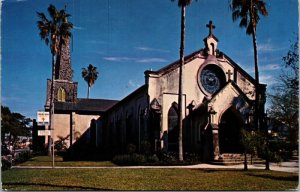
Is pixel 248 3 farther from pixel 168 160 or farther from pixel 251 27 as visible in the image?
pixel 168 160

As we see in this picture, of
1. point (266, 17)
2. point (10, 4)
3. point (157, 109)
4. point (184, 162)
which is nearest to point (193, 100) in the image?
point (157, 109)

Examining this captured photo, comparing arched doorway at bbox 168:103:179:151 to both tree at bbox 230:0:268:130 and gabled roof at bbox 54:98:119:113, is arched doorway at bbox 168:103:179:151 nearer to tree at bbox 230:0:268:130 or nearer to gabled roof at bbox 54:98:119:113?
tree at bbox 230:0:268:130

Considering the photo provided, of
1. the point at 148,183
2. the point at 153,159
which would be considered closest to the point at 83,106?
the point at 153,159

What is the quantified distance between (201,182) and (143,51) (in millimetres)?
4905

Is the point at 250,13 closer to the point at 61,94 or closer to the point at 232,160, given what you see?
the point at 232,160

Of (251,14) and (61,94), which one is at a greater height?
(251,14)

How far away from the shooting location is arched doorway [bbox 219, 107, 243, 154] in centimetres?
2083

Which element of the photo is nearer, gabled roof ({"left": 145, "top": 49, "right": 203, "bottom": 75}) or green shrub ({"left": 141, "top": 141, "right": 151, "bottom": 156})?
green shrub ({"left": 141, "top": 141, "right": 151, "bottom": 156})

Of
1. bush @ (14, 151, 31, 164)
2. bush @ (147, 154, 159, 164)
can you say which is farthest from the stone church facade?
bush @ (14, 151, 31, 164)

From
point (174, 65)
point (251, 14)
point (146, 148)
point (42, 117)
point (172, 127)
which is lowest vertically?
→ point (146, 148)

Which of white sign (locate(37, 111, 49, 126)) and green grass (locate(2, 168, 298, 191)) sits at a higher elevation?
white sign (locate(37, 111, 49, 126))

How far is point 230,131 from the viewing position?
21422 mm

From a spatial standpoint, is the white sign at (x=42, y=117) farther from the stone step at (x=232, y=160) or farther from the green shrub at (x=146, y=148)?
the stone step at (x=232, y=160)

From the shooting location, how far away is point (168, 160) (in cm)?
1764
